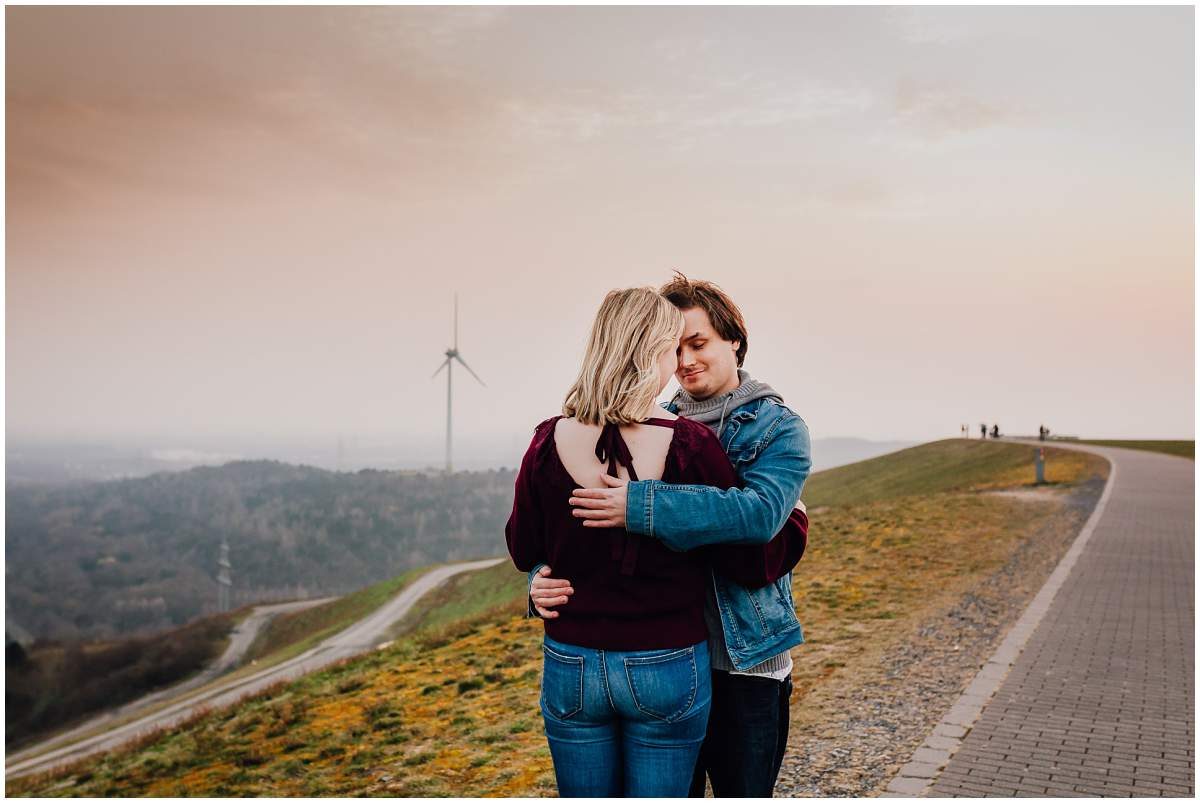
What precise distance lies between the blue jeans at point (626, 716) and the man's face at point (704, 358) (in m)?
0.78

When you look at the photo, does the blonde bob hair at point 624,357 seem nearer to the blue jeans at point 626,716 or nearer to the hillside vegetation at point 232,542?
the blue jeans at point 626,716

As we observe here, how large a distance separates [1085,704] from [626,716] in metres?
6.59

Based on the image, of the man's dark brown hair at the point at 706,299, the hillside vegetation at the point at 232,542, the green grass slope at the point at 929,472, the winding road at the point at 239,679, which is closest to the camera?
the man's dark brown hair at the point at 706,299

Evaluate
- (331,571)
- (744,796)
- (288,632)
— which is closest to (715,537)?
(744,796)

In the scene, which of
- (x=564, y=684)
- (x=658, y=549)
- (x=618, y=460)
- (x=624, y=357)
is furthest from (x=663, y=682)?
(x=624, y=357)

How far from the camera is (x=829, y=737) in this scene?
292 inches

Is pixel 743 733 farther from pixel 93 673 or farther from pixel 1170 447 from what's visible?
pixel 93 673

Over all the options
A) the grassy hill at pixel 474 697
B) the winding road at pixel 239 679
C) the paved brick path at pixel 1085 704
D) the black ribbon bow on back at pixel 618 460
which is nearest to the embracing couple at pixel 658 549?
the black ribbon bow on back at pixel 618 460

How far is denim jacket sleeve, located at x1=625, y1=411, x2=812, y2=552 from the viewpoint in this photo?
7.97 ft

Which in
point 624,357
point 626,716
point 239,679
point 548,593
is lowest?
point 239,679

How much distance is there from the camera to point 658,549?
252 centimetres

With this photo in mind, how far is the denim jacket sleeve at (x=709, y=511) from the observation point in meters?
2.43

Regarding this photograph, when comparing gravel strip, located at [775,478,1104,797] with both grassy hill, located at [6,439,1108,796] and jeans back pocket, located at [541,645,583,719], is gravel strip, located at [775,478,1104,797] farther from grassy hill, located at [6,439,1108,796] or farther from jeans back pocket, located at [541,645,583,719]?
jeans back pocket, located at [541,645,583,719]

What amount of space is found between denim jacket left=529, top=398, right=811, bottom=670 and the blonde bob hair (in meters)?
0.21
